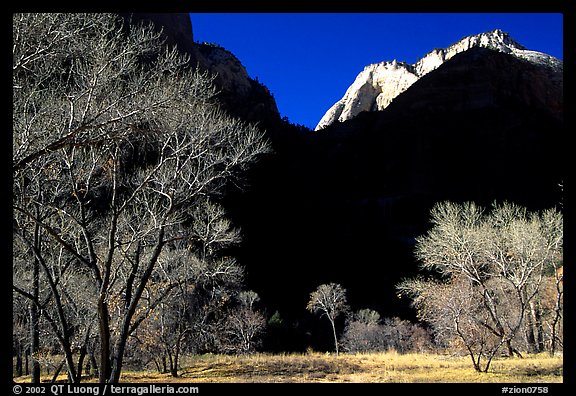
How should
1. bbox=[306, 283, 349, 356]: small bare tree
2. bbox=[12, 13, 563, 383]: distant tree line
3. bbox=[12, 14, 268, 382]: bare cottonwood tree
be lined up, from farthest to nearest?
bbox=[306, 283, 349, 356]: small bare tree
bbox=[12, 13, 563, 383]: distant tree line
bbox=[12, 14, 268, 382]: bare cottonwood tree

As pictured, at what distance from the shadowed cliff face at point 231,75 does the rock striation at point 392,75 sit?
51.7 metres

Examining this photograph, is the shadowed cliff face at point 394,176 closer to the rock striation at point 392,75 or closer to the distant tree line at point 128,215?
the distant tree line at point 128,215

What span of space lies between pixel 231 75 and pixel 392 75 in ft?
303

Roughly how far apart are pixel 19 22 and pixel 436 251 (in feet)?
78.3

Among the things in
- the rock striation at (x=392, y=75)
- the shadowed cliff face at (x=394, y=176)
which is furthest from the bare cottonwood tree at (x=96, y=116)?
the rock striation at (x=392, y=75)

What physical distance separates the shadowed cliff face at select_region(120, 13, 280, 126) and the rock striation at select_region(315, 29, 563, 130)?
5172 cm

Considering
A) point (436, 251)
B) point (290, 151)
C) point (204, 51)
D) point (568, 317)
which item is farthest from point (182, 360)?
point (204, 51)

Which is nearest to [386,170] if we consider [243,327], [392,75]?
[243,327]

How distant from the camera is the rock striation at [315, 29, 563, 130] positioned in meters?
160

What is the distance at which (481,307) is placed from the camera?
21656mm

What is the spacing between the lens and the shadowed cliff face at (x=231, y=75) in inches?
3553

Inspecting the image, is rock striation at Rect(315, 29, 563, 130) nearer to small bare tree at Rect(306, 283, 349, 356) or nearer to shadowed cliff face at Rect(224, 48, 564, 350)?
shadowed cliff face at Rect(224, 48, 564, 350)

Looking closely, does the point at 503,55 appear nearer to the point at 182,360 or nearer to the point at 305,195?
the point at 305,195

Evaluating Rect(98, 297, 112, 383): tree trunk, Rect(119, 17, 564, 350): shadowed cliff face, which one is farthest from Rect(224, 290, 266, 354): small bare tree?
Rect(98, 297, 112, 383): tree trunk
